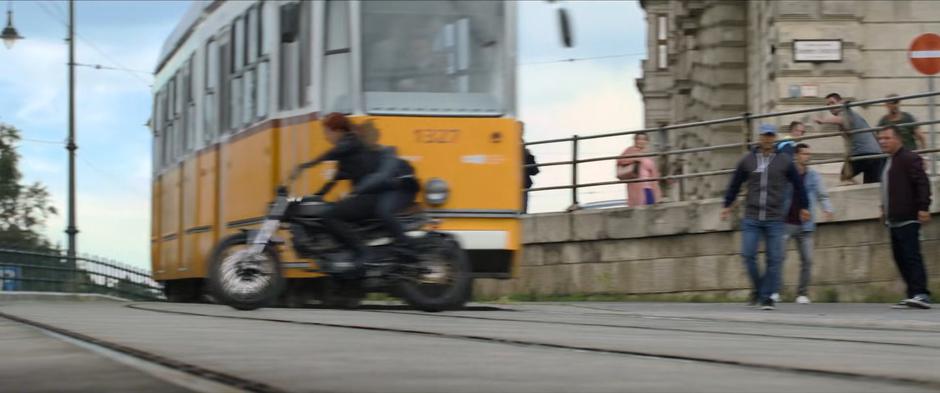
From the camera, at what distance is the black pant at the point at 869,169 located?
17.7 metres

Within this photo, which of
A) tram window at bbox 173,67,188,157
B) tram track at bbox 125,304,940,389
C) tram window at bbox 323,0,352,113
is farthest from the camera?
tram window at bbox 173,67,188,157

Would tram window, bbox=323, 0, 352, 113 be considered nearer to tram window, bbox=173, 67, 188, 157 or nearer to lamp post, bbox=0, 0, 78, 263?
tram window, bbox=173, 67, 188, 157

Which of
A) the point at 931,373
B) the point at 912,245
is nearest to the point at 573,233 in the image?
the point at 912,245

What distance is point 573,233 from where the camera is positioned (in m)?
20.3

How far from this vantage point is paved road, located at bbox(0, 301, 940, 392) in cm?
577

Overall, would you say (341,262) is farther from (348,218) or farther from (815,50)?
(815,50)

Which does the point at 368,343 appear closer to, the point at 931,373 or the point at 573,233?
the point at 931,373

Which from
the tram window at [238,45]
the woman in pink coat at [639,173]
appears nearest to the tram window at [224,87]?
the tram window at [238,45]

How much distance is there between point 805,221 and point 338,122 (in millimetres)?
5018

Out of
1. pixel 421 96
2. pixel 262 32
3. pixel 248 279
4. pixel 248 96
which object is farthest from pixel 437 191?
pixel 248 96

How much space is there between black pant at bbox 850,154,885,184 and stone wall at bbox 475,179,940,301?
67 centimetres

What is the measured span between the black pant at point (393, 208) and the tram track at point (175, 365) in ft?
13.3

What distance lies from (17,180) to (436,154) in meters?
70.9

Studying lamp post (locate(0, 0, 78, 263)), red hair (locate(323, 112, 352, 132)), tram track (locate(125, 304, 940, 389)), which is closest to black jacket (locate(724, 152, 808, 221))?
red hair (locate(323, 112, 352, 132))
